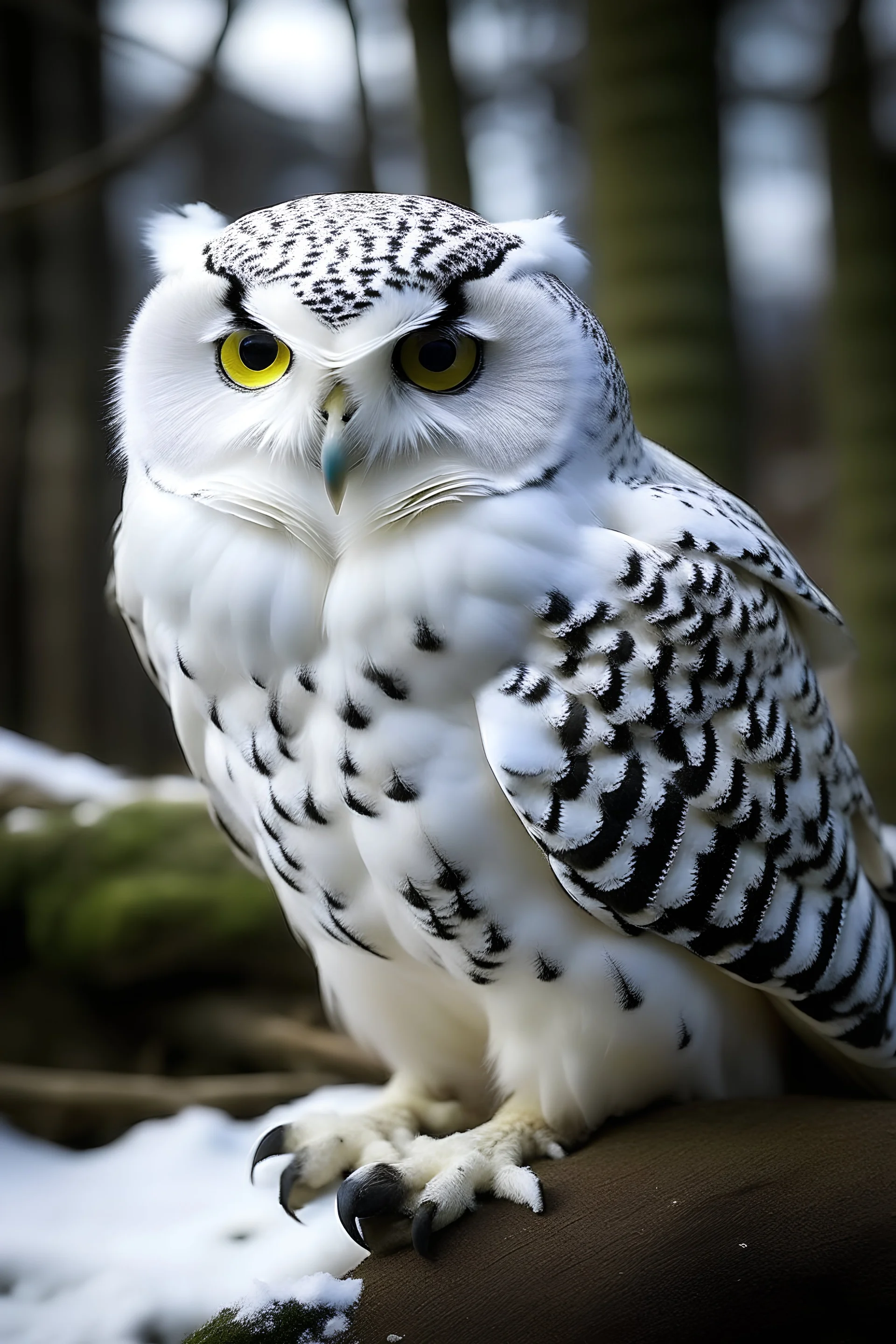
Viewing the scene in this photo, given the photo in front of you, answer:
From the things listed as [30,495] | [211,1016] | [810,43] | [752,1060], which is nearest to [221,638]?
[752,1060]

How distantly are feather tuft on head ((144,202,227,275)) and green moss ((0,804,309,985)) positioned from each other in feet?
5.09

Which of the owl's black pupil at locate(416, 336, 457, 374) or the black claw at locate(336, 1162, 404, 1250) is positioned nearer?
the owl's black pupil at locate(416, 336, 457, 374)

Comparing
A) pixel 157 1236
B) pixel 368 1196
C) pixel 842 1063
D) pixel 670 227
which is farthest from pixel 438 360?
pixel 670 227

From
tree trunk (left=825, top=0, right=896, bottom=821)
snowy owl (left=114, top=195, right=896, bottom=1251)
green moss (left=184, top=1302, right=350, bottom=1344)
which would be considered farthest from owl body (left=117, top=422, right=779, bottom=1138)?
tree trunk (left=825, top=0, right=896, bottom=821)

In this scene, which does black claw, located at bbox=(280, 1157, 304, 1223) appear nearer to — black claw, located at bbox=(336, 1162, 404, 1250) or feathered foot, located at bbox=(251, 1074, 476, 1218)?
feathered foot, located at bbox=(251, 1074, 476, 1218)

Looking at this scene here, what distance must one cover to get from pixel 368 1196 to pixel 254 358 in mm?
963

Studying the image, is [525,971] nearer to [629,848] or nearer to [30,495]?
[629,848]

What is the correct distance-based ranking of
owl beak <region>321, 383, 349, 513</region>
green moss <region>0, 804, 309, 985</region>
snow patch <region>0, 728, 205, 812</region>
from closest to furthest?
owl beak <region>321, 383, 349, 513</region> → green moss <region>0, 804, 309, 985</region> → snow patch <region>0, 728, 205, 812</region>

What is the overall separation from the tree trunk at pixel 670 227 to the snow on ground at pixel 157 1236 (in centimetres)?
169

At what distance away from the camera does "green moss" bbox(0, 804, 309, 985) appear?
2.53 meters

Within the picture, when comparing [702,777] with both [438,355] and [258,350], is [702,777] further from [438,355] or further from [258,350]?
[258,350]

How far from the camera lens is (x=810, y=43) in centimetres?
365

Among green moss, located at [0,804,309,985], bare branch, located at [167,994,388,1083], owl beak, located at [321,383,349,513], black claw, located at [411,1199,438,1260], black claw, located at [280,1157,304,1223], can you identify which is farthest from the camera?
green moss, located at [0,804,309,985]

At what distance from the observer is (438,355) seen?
1.14 m
